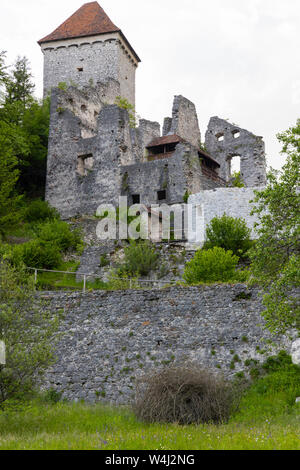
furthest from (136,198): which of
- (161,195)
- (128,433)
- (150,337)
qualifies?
(128,433)

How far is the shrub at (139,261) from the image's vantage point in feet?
78.5

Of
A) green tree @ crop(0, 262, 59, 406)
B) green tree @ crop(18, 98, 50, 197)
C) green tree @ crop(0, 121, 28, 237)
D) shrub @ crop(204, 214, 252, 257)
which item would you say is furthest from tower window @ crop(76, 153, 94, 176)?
green tree @ crop(0, 262, 59, 406)

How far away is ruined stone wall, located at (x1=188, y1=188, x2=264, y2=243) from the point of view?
26719 millimetres

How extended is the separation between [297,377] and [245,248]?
10295 mm

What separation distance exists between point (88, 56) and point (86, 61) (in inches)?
22.4

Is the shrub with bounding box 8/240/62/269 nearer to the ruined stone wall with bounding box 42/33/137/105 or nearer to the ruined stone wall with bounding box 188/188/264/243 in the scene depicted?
the ruined stone wall with bounding box 188/188/264/243

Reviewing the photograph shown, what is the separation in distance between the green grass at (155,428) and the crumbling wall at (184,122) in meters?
28.1

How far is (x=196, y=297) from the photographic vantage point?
650 inches

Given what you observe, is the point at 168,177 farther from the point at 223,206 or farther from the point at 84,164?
the point at 223,206

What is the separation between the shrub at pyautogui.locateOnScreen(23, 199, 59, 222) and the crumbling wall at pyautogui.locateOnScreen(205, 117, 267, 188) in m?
13.2

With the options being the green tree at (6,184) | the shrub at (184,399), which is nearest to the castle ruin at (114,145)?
the green tree at (6,184)

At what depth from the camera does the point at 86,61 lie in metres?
48.8

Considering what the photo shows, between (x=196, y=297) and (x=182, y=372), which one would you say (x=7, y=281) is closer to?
(x=182, y=372)
